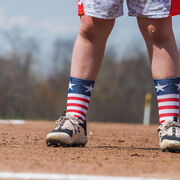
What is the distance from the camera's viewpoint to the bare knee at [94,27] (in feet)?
8.70

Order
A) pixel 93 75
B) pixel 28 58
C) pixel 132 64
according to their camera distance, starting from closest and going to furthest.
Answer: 1. pixel 93 75
2. pixel 28 58
3. pixel 132 64

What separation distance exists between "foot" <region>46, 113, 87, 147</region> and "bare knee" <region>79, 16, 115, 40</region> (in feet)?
1.76

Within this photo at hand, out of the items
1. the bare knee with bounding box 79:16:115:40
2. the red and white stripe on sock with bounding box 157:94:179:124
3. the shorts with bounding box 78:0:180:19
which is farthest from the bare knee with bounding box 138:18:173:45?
the red and white stripe on sock with bounding box 157:94:179:124

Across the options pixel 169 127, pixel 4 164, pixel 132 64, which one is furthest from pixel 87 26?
pixel 132 64

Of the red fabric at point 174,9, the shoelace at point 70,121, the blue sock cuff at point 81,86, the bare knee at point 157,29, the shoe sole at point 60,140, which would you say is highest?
the red fabric at point 174,9

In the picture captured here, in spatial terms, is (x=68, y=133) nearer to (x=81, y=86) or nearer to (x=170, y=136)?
(x=81, y=86)

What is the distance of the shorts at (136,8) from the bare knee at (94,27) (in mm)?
76

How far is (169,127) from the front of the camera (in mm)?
2553

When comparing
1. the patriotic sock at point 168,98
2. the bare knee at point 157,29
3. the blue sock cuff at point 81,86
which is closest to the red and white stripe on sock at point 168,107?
the patriotic sock at point 168,98

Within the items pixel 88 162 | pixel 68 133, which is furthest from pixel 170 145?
pixel 88 162

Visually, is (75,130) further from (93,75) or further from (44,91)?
(44,91)

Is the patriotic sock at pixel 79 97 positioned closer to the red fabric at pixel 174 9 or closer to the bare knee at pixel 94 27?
the bare knee at pixel 94 27

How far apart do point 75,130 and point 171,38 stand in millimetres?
848

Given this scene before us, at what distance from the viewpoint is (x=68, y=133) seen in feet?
8.44
